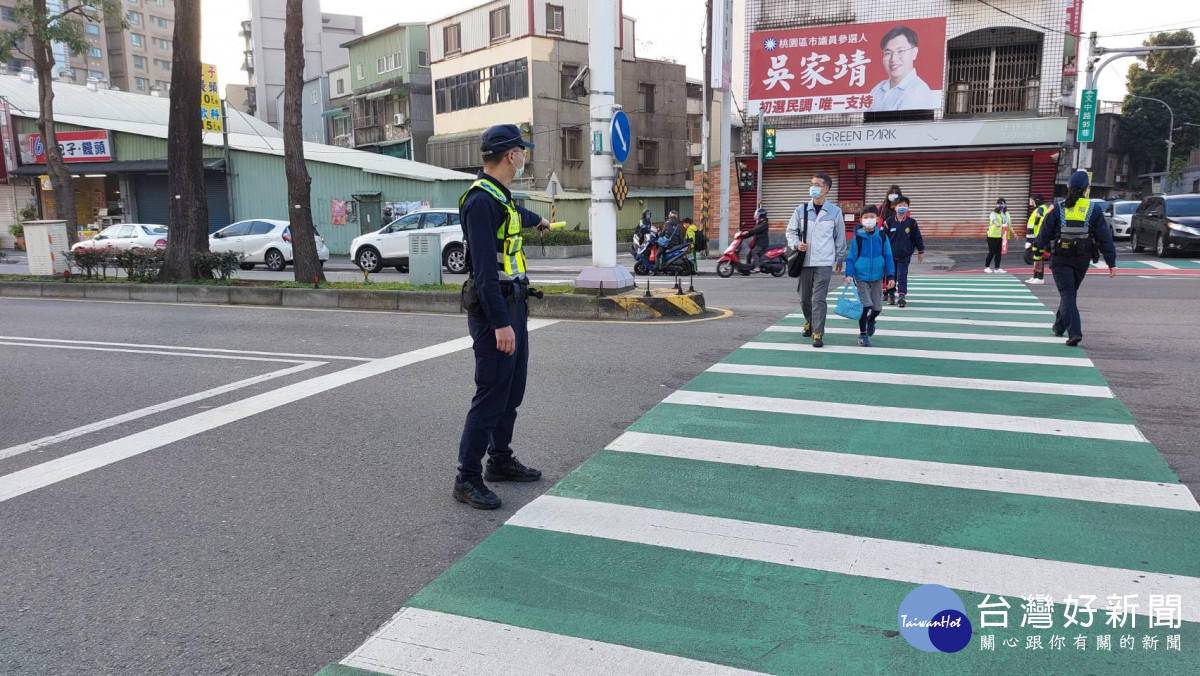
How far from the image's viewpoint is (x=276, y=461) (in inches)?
202

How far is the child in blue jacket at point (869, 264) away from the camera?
8.60 metres

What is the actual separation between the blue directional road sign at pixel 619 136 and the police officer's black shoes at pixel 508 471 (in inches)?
269

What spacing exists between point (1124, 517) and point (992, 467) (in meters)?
0.83

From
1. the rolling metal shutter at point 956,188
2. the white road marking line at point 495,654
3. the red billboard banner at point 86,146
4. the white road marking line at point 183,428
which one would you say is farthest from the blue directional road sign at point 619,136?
the red billboard banner at point 86,146

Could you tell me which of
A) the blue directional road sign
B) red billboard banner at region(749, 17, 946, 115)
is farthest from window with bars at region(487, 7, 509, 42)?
the blue directional road sign

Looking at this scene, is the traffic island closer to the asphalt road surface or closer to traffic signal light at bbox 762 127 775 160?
the asphalt road surface

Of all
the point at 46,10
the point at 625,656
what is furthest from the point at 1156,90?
the point at 625,656

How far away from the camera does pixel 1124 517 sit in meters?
3.99

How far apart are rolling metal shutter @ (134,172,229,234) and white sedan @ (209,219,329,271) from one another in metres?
9.84

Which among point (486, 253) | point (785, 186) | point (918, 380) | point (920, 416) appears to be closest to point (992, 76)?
point (785, 186)

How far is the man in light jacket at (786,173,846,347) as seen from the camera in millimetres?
8648

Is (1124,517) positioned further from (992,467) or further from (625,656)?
(625,656)

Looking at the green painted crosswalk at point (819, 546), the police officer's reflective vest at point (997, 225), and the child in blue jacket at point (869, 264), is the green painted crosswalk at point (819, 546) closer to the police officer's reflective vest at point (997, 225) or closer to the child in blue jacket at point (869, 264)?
the child in blue jacket at point (869, 264)

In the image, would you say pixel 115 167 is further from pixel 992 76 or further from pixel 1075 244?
pixel 1075 244
